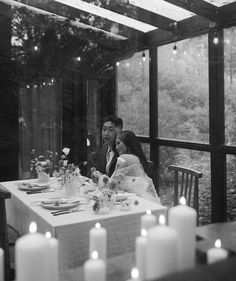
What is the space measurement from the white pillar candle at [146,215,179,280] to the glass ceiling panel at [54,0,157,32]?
357 centimetres

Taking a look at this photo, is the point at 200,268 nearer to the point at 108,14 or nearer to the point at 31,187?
the point at 31,187

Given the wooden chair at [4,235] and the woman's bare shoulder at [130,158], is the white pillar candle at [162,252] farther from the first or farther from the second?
the woman's bare shoulder at [130,158]

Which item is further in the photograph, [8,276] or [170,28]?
[170,28]

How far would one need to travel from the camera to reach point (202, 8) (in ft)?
10.1

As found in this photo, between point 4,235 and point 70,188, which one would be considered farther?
point 70,188

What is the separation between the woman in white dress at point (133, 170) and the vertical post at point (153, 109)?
Answer: 124cm

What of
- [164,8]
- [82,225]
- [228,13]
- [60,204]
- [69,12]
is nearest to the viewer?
[82,225]

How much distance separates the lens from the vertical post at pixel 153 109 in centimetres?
394

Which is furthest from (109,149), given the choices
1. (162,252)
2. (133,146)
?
(162,252)

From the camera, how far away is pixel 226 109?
3076 mm

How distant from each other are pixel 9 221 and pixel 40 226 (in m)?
0.84

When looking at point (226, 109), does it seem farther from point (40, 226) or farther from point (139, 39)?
point (40, 226)

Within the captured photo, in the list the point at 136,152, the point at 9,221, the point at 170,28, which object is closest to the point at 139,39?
the point at 170,28

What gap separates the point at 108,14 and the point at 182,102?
4.31 feet
